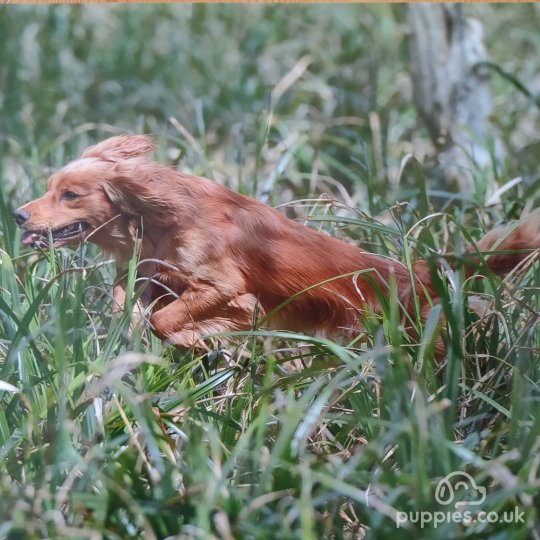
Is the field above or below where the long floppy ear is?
below

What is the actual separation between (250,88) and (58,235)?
2781mm

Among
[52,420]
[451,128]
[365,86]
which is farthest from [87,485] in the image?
[365,86]

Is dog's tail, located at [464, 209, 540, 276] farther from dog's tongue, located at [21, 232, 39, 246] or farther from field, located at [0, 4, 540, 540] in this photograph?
dog's tongue, located at [21, 232, 39, 246]

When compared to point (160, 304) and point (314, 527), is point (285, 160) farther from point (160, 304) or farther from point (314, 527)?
point (314, 527)

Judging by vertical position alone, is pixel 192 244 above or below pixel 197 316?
above

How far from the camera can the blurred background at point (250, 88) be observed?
3955 millimetres

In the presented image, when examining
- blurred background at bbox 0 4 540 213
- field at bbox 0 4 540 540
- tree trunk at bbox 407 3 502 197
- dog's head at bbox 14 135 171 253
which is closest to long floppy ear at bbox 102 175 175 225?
dog's head at bbox 14 135 171 253

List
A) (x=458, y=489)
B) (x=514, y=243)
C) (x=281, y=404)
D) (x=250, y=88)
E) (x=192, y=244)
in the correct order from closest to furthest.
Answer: (x=458, y=489) → (x=281, y=404) → (x=192, y=244) → (x=514, y=243) → (x=250, y=88)

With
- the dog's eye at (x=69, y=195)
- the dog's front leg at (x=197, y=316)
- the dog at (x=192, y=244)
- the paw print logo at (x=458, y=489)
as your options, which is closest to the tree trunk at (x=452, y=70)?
the dog at (x=192, y=244)

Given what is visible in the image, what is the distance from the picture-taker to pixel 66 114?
472 centimetres

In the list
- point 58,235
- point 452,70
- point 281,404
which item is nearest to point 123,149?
point 58,235

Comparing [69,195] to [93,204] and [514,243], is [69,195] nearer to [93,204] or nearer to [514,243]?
[93,204]

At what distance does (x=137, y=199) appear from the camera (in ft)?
7.79

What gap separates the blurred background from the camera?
156 inches
